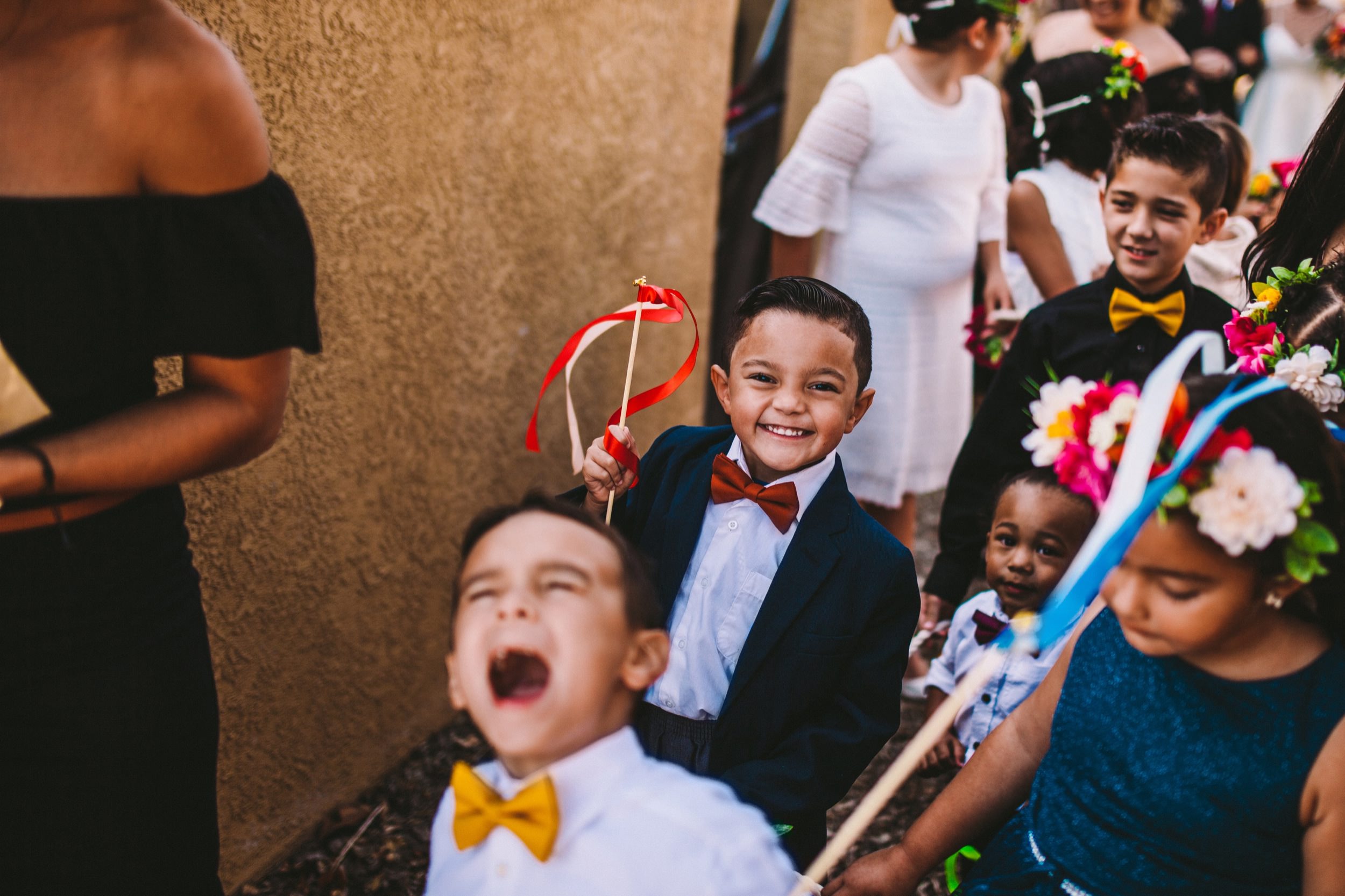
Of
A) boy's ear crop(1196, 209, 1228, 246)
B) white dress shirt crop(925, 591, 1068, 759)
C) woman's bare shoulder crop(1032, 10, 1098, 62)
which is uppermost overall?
woman's bare shoulder crop(1032, 10, 1098, 62)

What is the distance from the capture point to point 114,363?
4.89 ft

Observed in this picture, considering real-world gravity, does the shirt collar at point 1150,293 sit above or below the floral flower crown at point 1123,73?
below

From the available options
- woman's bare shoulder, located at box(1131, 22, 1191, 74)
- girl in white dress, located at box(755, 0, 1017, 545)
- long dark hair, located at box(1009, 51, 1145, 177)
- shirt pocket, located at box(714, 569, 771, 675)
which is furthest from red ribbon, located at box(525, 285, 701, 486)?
woman's bare shoulder, located at box(1131, 22, 1191, 74)

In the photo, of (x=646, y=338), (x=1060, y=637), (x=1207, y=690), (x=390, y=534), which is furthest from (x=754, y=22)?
(x=1207, y=690)

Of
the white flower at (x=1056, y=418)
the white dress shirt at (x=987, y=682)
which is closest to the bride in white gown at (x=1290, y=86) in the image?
the white dress shirt at (x=987, y=682)

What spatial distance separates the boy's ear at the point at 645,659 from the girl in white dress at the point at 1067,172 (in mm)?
2544

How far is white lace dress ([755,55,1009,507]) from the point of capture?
356 cm

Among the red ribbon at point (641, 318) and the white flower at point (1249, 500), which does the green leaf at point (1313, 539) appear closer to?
the white flower at point (1249, 500)

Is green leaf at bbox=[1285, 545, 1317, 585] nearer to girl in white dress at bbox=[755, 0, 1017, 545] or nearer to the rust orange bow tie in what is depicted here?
the rust orange bow tie

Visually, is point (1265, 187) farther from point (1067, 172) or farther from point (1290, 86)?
point (1290, 86)

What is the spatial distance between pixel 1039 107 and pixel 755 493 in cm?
270

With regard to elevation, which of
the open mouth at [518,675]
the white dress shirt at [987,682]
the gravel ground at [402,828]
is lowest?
the gravel ground at [402,828]

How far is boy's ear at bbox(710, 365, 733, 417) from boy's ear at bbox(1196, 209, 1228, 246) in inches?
63.1

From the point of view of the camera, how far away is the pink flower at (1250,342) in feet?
6.47
